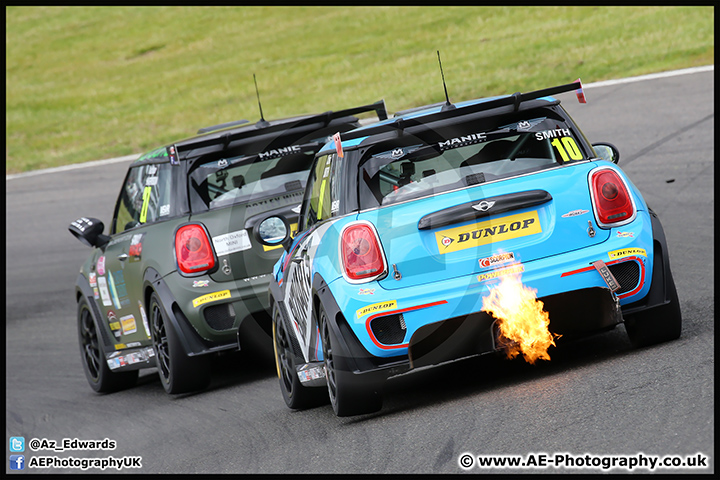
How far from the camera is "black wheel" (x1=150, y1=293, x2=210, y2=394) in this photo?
26.3 ft

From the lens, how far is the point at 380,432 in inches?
218

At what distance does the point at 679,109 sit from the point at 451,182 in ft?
31.9

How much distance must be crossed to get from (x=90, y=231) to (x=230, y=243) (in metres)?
1.78

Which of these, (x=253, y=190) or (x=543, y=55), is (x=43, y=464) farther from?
(x=543, y=55)

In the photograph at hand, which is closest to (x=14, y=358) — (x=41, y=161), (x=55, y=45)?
(x=41, y=161)

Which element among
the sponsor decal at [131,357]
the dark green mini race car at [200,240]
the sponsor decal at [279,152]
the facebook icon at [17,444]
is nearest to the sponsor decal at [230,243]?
the dark green mini race car at [200,240]

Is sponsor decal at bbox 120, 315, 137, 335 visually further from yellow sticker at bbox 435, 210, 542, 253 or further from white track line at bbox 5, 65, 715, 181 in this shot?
white track line at bbox 5, 65, 715, 181

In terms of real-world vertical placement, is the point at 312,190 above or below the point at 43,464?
above

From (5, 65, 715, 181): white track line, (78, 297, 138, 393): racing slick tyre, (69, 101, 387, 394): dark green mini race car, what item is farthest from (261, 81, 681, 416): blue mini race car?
(5, 65, 715, 181): white track line

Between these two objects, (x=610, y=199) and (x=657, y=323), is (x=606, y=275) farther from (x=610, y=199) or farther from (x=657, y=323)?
(x=657, y=323)

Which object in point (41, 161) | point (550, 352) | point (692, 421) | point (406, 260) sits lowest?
point (41, 161)

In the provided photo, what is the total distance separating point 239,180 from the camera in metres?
8.27

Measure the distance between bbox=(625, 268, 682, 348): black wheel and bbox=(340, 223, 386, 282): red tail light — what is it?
145 cm

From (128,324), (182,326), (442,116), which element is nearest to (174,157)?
(182,326)
